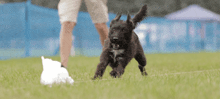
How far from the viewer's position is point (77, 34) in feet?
38.0

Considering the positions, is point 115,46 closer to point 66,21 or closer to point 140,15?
point 140,15

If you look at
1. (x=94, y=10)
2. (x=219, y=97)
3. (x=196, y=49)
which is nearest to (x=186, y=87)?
(x=219, y=97)

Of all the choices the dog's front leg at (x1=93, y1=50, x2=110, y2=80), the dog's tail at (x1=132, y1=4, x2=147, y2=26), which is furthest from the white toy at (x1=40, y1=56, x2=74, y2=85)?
the dog's tail at (x1=132, y1=4, x2=147, y2=26)

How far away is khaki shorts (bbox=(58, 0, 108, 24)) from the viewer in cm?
414

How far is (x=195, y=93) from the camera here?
1.89 metres

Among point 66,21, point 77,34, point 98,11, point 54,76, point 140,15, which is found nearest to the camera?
point 54,76

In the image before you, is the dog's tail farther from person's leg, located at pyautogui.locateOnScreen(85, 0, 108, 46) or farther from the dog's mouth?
person's leg, located at pyautogui.locateOnScreen(85, 0, 108, 46)

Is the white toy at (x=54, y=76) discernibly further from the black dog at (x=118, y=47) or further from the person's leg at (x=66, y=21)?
the person's leg at (x=66, y=21)

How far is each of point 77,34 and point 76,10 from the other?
24.4 ft

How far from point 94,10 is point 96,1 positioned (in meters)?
0.15

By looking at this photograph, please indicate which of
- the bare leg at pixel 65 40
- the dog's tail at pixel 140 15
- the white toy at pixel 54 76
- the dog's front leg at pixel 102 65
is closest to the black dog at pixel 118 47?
the dog's front leg at pixel 102 65

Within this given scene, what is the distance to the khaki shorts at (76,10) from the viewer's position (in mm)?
4145

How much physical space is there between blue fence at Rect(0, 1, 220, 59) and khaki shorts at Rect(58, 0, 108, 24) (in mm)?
1673

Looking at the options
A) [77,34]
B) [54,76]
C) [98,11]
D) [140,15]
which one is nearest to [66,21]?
[98,11]
